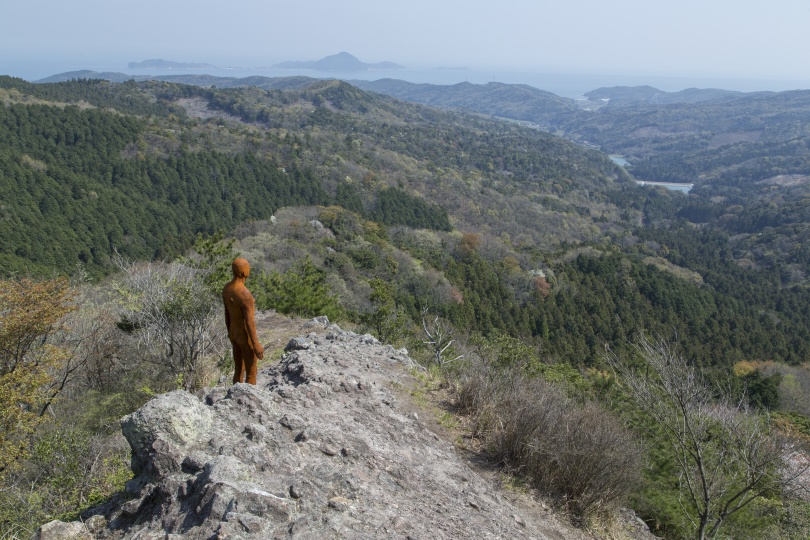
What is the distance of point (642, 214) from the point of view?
115 metres

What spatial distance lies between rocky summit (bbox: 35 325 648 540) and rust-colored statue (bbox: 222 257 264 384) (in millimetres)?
481

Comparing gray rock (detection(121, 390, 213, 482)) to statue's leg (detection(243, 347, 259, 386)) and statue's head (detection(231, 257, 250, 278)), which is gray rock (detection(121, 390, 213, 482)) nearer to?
statue's leg (detection(243, 347, 259, 386))

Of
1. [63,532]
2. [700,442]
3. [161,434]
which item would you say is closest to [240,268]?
[161,434]

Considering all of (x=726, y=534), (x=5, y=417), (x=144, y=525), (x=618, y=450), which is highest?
(x=144, y=525)

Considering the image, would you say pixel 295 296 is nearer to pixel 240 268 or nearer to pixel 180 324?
pixel 180 324

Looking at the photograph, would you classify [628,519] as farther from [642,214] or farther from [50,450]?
[642,214]

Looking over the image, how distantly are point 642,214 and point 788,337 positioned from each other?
7279 cm

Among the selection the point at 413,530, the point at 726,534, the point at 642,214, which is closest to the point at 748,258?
the point at 642,214

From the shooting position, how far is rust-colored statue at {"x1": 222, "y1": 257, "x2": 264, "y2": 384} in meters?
5.39

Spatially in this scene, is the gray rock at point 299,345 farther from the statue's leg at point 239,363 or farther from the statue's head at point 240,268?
the statue's head at point 240,268

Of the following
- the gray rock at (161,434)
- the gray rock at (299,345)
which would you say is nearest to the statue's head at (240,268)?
the gray rock at (161,434)

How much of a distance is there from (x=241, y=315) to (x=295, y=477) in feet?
6.48

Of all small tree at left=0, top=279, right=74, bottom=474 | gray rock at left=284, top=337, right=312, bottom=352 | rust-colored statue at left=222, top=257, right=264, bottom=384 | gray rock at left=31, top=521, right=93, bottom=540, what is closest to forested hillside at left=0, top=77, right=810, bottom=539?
small tree at left=0, top=279, right=74, bottom=474

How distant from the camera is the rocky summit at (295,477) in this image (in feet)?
12.1
